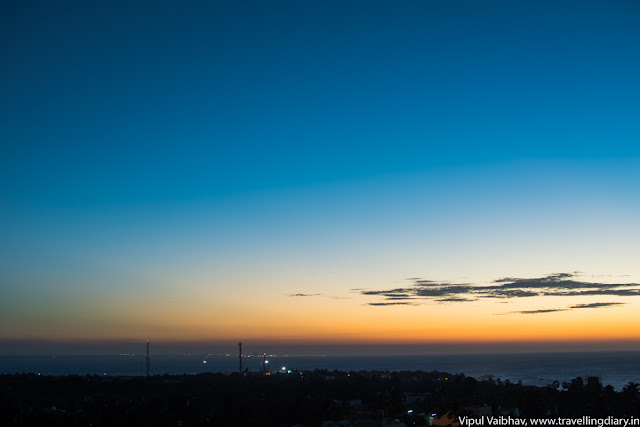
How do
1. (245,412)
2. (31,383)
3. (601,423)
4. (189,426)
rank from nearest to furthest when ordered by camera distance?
(601,423) < (189,426) < (245,412) < (31,383)

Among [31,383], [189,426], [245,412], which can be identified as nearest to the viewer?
[189,426]

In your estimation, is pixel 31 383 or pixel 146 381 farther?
pixel 146 381

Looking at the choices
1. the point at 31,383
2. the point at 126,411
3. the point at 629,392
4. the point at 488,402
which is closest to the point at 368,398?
the point at 488,402

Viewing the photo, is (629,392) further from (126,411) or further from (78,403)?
(78,403)

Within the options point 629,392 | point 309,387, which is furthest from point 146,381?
point 629,392

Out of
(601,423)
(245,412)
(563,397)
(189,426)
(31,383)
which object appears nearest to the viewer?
(601,423)

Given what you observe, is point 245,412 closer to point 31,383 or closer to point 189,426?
point 189,426
